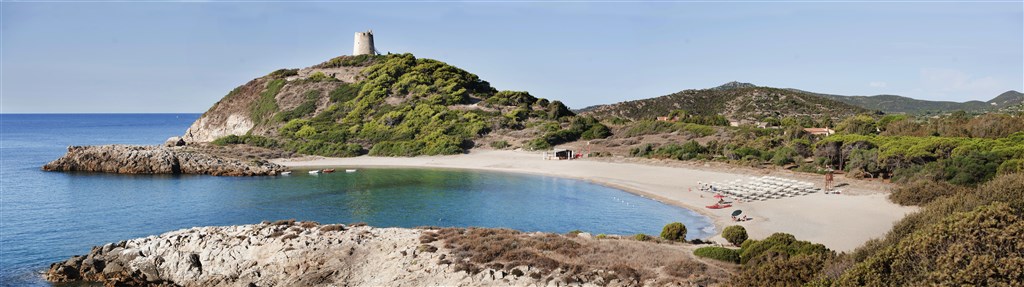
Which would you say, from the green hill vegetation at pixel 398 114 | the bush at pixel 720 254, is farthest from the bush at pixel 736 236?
the green hill vegetation at pixel 398 114

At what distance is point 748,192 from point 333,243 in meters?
25.8

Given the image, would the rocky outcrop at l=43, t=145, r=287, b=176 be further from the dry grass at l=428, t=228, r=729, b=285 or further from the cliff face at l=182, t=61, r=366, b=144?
the dry grass at l=428, t=228, r=729, b=285

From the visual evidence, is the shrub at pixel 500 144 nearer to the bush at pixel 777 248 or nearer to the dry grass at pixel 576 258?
the dry grass at pixel 576 258

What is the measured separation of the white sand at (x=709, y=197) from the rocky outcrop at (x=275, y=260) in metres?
15.2

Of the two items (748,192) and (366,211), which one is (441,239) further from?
(748,192)

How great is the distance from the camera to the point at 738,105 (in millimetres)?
110562

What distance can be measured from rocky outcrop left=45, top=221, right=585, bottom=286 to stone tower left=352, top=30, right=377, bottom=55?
9107cm

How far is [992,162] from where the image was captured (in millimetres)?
35906

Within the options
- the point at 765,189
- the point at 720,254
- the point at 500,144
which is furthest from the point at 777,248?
the point at 500,144

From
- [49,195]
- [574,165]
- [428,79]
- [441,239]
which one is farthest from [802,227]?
[428,79]

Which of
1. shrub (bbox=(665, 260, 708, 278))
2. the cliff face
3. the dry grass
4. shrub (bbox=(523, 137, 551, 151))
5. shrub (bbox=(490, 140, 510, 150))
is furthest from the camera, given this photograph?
the cliff face

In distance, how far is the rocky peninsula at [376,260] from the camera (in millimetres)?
18953

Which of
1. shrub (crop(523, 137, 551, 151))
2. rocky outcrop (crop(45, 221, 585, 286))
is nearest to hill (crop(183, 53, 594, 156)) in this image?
shrub (crop(523, 137, 551, 151))

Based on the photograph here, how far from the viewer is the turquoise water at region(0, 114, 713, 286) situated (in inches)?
1224
